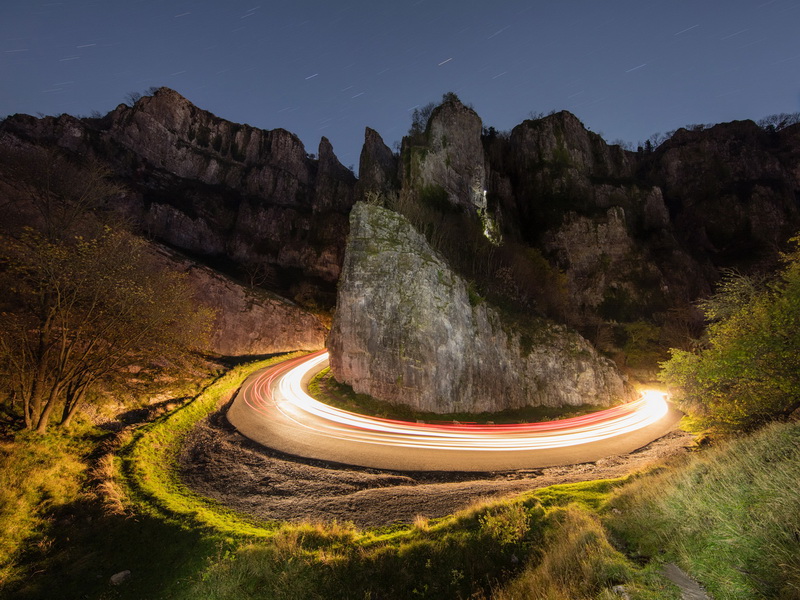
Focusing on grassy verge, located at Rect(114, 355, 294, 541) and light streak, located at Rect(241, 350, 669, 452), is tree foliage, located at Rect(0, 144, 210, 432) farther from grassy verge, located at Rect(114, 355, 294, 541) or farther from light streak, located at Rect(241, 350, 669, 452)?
light streak, located at Rect(241, 350, 669, 452)

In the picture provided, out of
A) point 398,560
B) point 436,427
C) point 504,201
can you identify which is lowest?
point 436,427

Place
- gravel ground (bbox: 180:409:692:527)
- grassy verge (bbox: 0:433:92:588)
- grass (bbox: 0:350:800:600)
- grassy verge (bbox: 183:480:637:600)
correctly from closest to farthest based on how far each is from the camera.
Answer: grass (bbox: 0:350:800:600)
grassy verge (bbox: 183:480:637:600)
grassy verge (bbox: 0:433:92:588)
gravel ground (bbox: 180:409:692:527)

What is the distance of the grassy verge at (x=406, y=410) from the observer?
80.0ft

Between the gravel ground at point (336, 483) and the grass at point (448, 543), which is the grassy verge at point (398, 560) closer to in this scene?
the grass at point (448, 543)

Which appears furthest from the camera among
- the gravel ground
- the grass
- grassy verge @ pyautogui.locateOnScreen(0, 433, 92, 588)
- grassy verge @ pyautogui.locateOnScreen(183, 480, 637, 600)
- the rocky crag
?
the rocky crag

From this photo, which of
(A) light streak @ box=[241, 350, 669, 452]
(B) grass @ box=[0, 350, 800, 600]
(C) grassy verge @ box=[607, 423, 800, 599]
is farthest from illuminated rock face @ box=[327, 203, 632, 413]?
(C) grassy verge @ box=[607, 423, 800, 599]

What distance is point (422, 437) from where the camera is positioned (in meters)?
19.3

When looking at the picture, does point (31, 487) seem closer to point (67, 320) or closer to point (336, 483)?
point (67, 320)

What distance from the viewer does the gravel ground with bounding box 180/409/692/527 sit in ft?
37.5

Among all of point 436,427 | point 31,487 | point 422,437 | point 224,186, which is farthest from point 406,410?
point 224,186

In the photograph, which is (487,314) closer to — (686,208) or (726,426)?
(726,426)

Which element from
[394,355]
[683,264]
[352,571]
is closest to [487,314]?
[394,355]

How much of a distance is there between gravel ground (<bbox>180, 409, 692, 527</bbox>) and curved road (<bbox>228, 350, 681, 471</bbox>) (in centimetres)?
97

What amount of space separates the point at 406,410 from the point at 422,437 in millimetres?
5579
